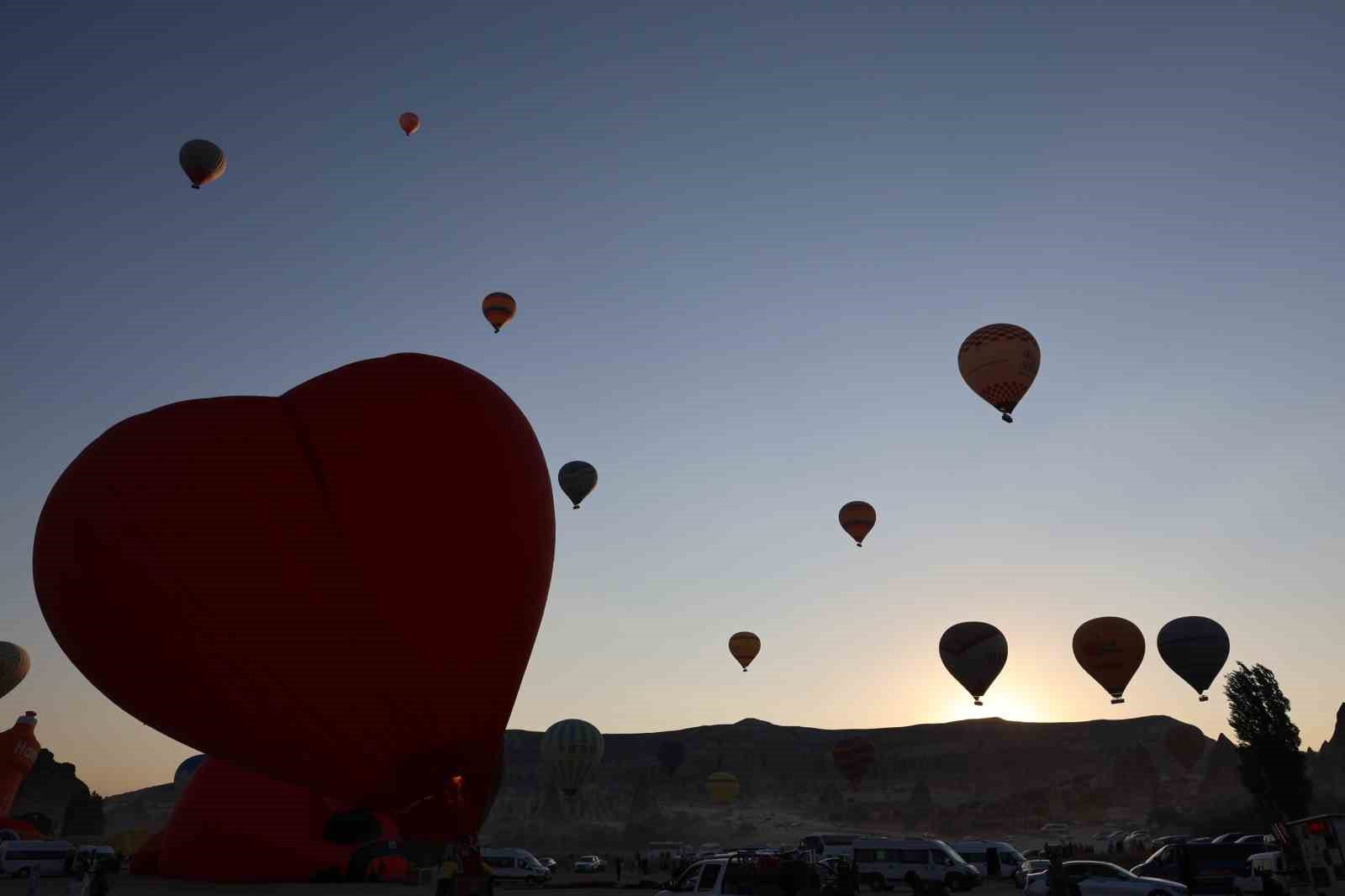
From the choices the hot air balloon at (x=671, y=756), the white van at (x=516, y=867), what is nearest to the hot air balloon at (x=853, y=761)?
the hot air balloon at (x=671, y=756)

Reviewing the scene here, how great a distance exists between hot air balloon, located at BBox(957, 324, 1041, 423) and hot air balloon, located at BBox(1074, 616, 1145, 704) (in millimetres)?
15326

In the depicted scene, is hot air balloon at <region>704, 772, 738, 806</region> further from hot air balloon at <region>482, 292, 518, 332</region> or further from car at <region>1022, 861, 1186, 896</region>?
car at <region>1022, 861, 1186, 896</region>

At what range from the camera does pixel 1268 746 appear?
2242 inches

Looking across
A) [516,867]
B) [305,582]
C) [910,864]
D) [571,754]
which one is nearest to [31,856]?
[516,867]

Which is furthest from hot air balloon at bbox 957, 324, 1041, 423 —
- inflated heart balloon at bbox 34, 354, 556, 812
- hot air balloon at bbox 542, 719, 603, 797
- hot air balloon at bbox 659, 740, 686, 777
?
hot air balloon at bbox 659, 740, 686, 777

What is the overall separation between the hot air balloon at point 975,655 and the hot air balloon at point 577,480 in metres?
19.4

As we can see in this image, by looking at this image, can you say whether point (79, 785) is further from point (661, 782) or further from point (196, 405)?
point (196, 405)

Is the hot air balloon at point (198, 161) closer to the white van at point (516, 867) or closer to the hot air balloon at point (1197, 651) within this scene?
the white van at point (516, 867)

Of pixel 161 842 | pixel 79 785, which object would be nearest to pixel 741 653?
pixel 161 842

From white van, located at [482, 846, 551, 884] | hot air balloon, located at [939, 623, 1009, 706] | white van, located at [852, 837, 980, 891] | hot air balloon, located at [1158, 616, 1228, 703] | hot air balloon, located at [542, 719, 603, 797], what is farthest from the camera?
hot air balloon, located at [542, 719, 603, 797]

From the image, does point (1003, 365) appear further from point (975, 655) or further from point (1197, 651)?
point (1197, 651)

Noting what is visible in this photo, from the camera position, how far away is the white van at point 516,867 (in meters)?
38.5

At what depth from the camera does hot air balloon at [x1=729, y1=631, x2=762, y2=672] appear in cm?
6047

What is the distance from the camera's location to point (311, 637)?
13.3 metres
